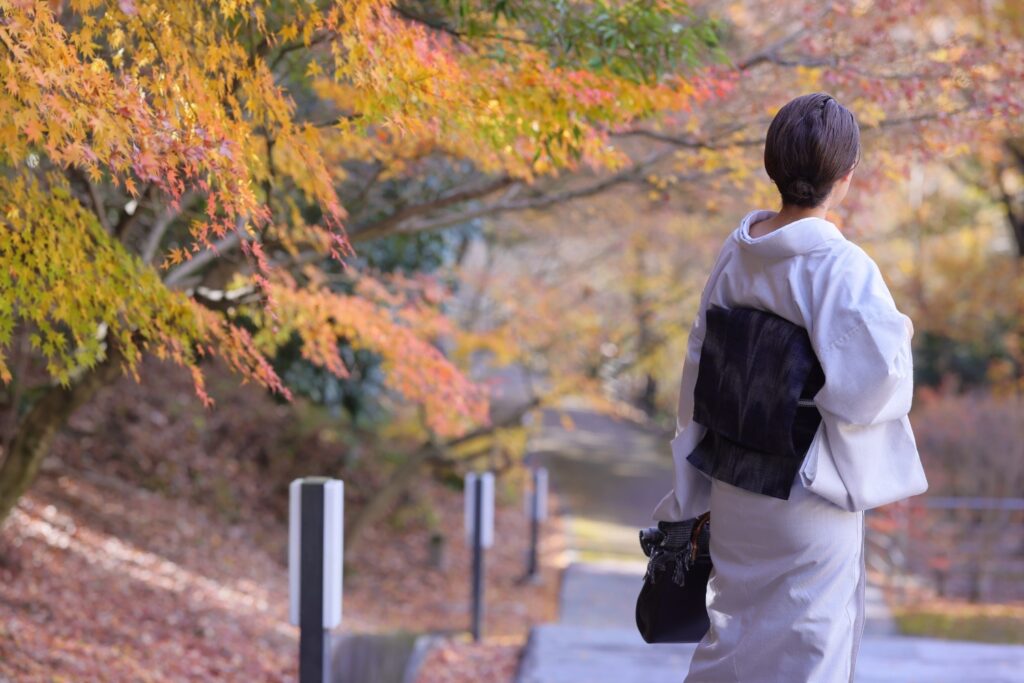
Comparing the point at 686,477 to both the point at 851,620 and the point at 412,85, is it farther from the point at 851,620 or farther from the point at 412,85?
the point at 412,85

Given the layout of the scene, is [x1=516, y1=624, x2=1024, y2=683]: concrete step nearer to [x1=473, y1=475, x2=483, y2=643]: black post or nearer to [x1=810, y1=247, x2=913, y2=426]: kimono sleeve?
[x1=473, y1=475, x2=483, y2=643]: black post

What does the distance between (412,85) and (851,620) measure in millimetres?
1924

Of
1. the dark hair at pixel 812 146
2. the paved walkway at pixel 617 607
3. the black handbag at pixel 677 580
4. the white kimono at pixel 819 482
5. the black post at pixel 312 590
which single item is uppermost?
the dark hair at pixel 812 146

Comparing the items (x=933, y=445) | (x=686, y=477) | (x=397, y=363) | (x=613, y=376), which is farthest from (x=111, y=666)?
(x=933, y=445)

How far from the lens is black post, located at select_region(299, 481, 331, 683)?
3.44m

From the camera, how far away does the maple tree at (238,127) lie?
8.79 ft

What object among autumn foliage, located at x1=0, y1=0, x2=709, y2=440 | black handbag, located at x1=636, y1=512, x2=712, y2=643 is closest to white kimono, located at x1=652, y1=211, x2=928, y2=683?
black handbag, located at x1=636, y1=512, x2=712, y2=643

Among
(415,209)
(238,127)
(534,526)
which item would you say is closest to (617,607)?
(534,526)

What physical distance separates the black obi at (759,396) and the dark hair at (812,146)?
11.3 inches

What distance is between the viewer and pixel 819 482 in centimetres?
210

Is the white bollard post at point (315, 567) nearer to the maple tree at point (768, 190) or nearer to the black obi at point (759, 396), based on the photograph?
the black obi at point (759, 396)

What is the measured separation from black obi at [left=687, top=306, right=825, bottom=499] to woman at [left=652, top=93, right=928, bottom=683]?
1.3 inches

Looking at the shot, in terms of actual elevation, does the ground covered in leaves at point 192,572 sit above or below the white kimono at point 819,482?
below

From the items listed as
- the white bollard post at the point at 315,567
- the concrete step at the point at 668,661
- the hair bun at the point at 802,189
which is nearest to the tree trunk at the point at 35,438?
the white bollard post at the point at 315,567
